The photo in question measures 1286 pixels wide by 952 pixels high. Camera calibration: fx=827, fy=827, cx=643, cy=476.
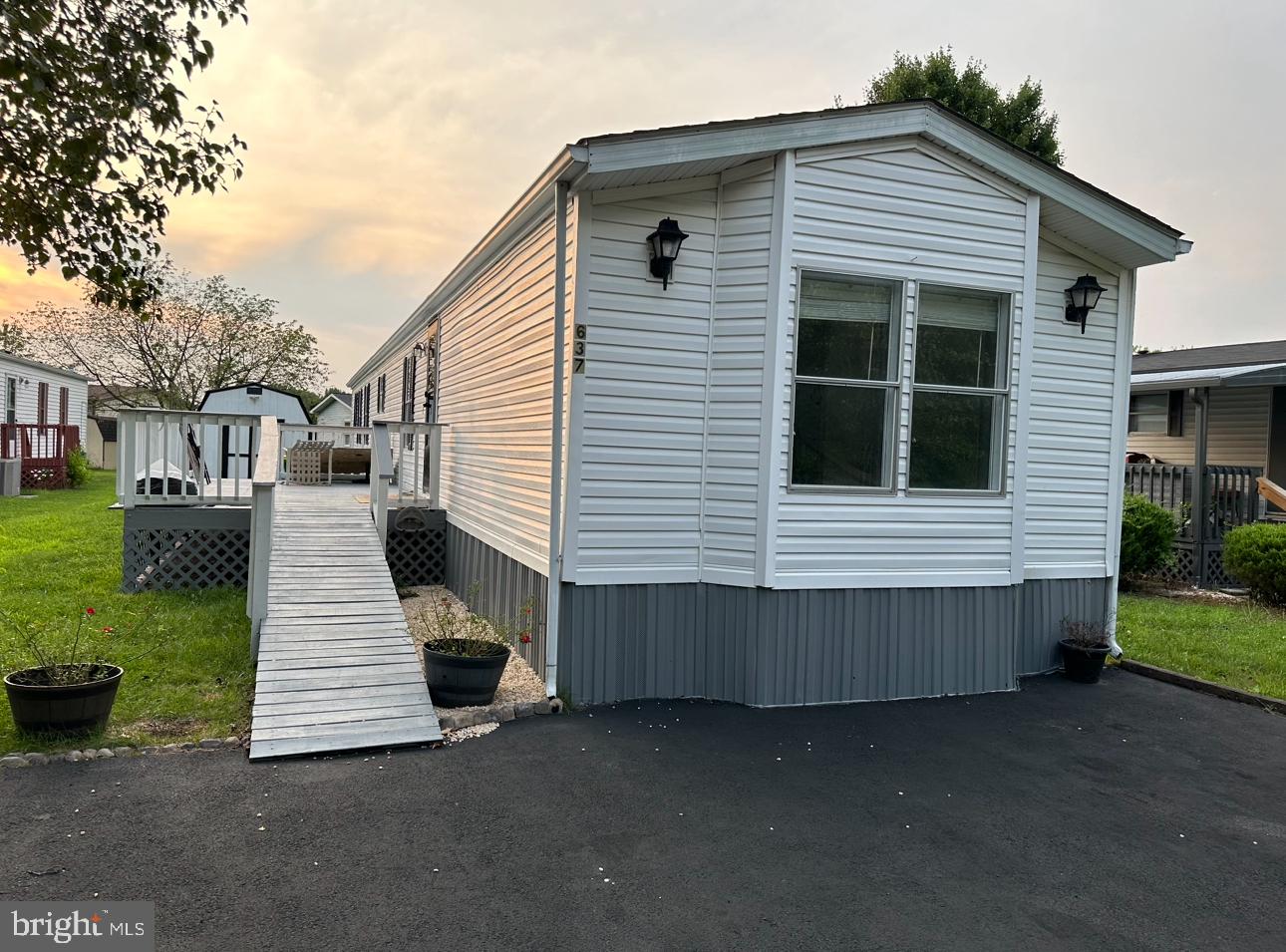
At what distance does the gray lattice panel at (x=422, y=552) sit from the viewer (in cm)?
926

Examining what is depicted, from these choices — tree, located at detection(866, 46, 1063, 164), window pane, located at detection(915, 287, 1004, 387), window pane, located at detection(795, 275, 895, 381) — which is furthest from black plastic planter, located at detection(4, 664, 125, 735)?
tree, located at detection(866, 46, 1063, 164)

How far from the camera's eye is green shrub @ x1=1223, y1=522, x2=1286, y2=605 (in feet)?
30.0

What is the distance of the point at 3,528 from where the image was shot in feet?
38.7

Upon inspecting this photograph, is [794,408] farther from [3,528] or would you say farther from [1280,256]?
[1280,256]

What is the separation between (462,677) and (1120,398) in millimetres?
5664

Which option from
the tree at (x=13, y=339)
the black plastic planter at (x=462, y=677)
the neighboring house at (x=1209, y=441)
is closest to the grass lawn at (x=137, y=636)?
the black plastic planter at (x=462, y=677)

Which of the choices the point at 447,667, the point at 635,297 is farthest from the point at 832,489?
the point at 447,667

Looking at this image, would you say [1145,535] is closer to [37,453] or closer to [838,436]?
[838,436]

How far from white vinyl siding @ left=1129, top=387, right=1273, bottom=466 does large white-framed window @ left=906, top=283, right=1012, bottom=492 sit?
27.9 feet

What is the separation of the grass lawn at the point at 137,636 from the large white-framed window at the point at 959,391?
4706 mm

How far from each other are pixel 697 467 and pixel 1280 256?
59.7 ft

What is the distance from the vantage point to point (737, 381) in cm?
542

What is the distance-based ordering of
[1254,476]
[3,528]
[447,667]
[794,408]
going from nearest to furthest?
[447,667] < [794,408] < [1254,476] < [3,528]

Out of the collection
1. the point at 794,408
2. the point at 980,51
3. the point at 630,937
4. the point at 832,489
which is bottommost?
the point at 630,937
